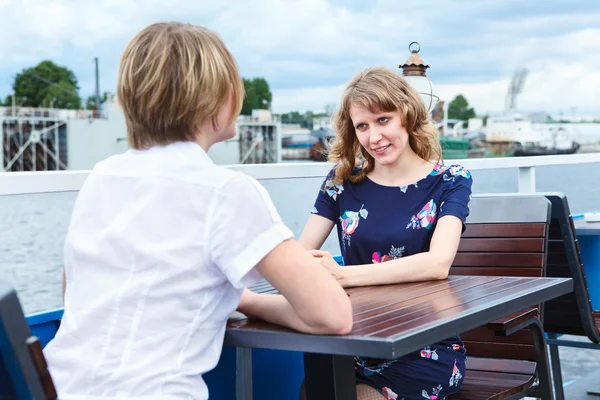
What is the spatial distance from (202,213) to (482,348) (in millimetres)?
1333

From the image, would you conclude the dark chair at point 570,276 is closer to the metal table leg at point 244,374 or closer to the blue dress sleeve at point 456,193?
the blue dress sleeve at point 456,193

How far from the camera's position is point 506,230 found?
232 centimetres

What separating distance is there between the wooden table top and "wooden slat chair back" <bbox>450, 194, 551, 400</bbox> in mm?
309

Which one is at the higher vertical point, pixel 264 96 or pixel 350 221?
pixel 264 96

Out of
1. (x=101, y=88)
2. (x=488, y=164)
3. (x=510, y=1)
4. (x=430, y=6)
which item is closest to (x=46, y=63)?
(x=101, y=88)

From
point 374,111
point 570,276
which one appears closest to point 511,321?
point 374,111

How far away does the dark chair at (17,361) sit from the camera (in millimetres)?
870

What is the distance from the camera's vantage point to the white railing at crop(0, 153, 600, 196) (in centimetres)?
182

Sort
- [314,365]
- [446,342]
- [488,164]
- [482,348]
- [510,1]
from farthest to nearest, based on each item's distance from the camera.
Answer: [510,1]
[488,164]
[482,348]
[446,342]
[314,365]

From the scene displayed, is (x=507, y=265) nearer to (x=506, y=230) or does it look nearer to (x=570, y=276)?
(x=506, y=230)

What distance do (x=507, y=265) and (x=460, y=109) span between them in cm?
5240

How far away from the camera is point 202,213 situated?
3.85ft

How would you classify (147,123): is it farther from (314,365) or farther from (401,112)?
(401,112)

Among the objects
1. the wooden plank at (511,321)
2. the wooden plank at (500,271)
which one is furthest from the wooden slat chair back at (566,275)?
the wooden plank at (511,321)
